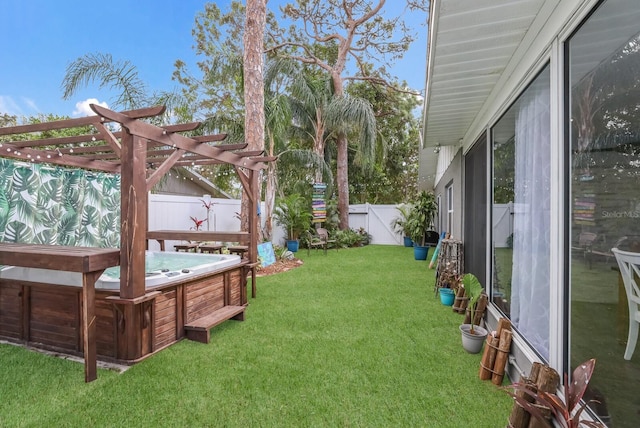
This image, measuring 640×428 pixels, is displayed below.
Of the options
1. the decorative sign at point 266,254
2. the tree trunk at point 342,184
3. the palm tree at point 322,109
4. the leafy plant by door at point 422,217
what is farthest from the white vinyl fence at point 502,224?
the tree trunk at point 342,184

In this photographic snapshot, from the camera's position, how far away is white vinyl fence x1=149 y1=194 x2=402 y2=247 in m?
6.41

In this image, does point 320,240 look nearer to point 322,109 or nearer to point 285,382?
point 322,109

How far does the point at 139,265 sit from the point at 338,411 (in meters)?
1.97

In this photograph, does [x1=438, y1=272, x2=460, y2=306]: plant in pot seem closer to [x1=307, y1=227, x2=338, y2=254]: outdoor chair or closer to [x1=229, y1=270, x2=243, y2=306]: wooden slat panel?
[x1=229, y1=270, x2=243, y2=306]: wooden slat panel

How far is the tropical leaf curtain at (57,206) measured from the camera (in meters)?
3.58

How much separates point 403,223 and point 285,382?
8676mm

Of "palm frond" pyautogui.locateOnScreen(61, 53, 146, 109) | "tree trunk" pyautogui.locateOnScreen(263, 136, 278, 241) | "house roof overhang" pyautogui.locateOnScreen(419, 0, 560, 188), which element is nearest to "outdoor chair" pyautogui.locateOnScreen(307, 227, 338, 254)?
"tree trunk" pyautogui.locateOnScreen(263, 136, 278, 241)

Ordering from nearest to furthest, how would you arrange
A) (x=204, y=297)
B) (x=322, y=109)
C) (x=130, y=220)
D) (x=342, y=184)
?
(x=130, y=220) < (x=204, y=297) < (x=322, y=109) < (x=342, y=184)

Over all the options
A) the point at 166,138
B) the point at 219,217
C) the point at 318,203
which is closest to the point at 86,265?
the point at 166,138

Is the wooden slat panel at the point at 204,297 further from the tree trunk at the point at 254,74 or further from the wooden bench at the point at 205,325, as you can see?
the tree trunk at the point at 254,74

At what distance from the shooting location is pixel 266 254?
6973 mm

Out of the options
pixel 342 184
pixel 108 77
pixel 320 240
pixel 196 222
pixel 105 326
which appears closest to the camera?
pixel 105 326

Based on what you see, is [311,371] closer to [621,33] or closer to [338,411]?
[338,411]

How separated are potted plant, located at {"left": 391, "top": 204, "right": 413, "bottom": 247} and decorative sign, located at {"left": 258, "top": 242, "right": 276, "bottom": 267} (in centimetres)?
473
